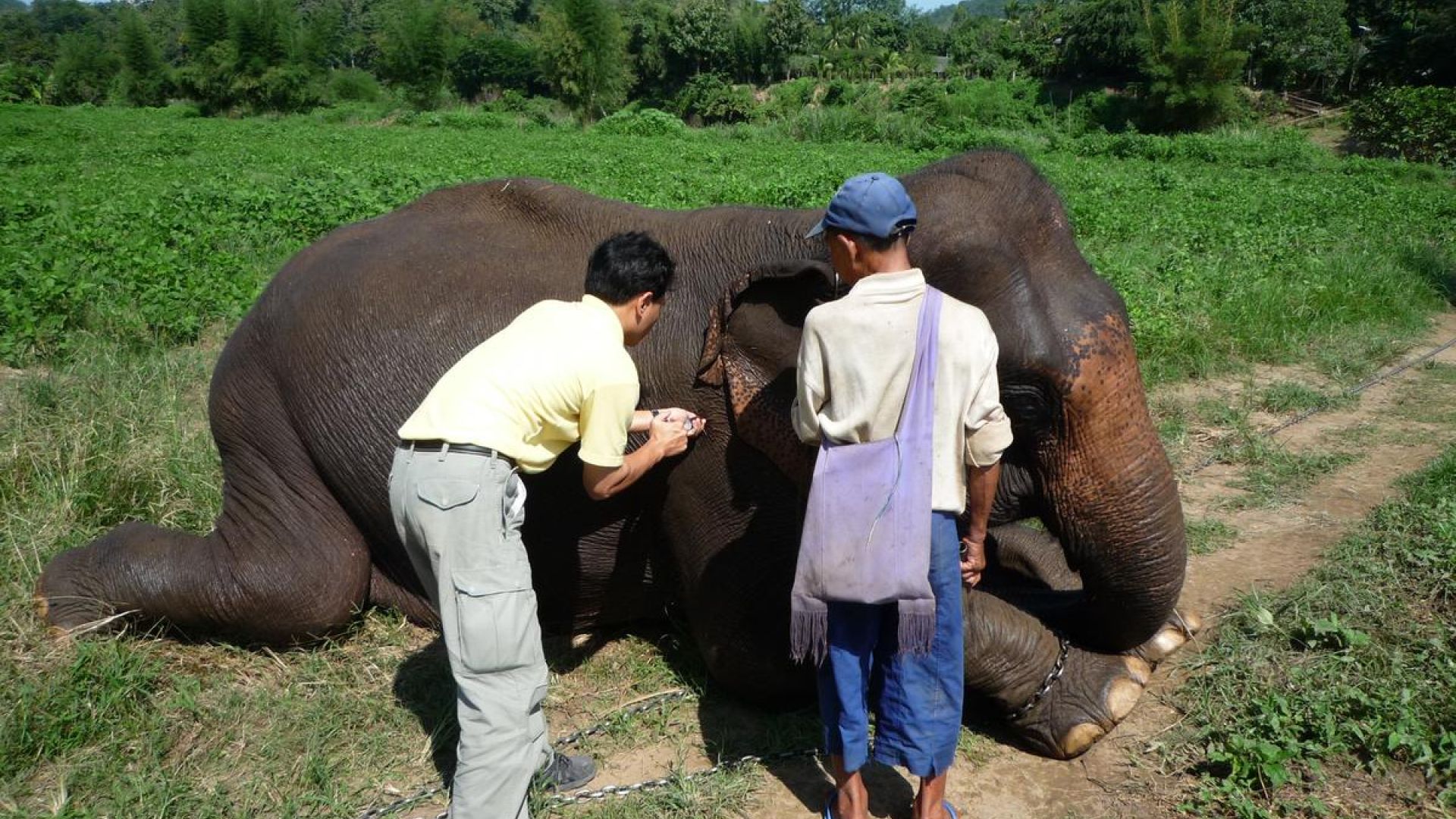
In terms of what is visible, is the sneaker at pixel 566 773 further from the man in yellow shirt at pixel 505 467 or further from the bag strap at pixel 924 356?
the bag strap at pixel 924 356

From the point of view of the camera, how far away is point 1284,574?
4449 mm

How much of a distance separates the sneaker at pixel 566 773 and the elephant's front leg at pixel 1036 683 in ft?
4.13

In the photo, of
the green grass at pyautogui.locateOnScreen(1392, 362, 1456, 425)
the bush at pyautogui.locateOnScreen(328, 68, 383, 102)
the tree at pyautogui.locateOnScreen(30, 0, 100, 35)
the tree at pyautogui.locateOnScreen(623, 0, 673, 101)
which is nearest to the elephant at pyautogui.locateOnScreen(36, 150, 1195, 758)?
the green grass at pyautogui.locateOnScreen(1392, 362, 1456, 425)

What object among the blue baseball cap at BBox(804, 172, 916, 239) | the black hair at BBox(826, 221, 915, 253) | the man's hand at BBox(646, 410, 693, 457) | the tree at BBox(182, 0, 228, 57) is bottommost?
the man's hand at BBox(646, 410, 693, 457)

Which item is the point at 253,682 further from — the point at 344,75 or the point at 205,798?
the point at 344,75

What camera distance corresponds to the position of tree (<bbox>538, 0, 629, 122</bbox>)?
179 ft

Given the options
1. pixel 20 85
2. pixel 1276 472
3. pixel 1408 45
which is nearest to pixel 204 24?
pixel 20 85

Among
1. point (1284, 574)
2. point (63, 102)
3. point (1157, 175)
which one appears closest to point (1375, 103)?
point (1157, 175)

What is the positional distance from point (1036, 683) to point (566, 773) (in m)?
1.54

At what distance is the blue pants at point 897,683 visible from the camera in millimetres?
2701

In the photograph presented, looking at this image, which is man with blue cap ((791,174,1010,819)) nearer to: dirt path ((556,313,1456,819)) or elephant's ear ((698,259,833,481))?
elephant's ear ((698,259,833,481))

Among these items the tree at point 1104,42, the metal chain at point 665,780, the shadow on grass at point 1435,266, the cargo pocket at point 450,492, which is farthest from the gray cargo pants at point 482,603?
the tree at point 1104,42

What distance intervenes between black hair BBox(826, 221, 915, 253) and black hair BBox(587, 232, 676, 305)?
21.3 inches

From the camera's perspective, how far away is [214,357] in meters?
6.80
